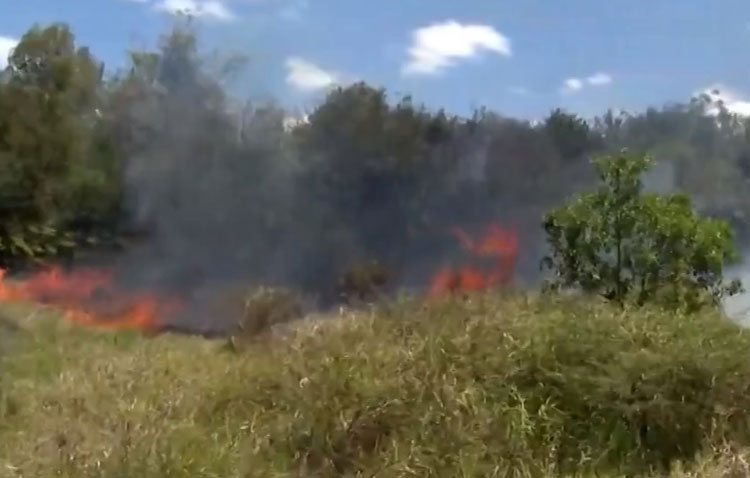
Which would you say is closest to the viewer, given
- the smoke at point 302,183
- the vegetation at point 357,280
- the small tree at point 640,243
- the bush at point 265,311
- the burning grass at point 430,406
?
the burning grass at point 430,406

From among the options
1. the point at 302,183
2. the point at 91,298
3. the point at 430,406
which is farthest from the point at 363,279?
the point at 430,406

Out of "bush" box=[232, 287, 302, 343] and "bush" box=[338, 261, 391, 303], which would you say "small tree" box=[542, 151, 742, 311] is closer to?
"bush" box=[232, 287, 302, 343]

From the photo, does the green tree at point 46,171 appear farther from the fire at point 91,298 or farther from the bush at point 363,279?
the bush at point 363,279

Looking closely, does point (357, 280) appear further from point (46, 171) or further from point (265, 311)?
point (46, 171)

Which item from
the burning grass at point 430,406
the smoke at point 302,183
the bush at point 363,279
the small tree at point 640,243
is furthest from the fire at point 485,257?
the burning grass at point 430,406

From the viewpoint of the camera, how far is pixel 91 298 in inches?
450

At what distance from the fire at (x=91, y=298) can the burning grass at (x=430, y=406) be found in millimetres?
4015

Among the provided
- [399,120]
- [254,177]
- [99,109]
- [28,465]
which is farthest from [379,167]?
[28,465]

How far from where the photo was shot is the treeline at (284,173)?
11.7m

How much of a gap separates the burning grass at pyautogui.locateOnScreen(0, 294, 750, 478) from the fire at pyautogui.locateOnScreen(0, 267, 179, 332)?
13.2 feet

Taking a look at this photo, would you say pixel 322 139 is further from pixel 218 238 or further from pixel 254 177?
pixel 218 238

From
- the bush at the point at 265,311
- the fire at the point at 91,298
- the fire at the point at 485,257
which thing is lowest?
the fire at the point at 91,298

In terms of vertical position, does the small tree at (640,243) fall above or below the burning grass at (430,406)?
above

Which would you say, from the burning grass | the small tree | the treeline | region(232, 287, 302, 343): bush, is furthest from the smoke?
the burning grass
